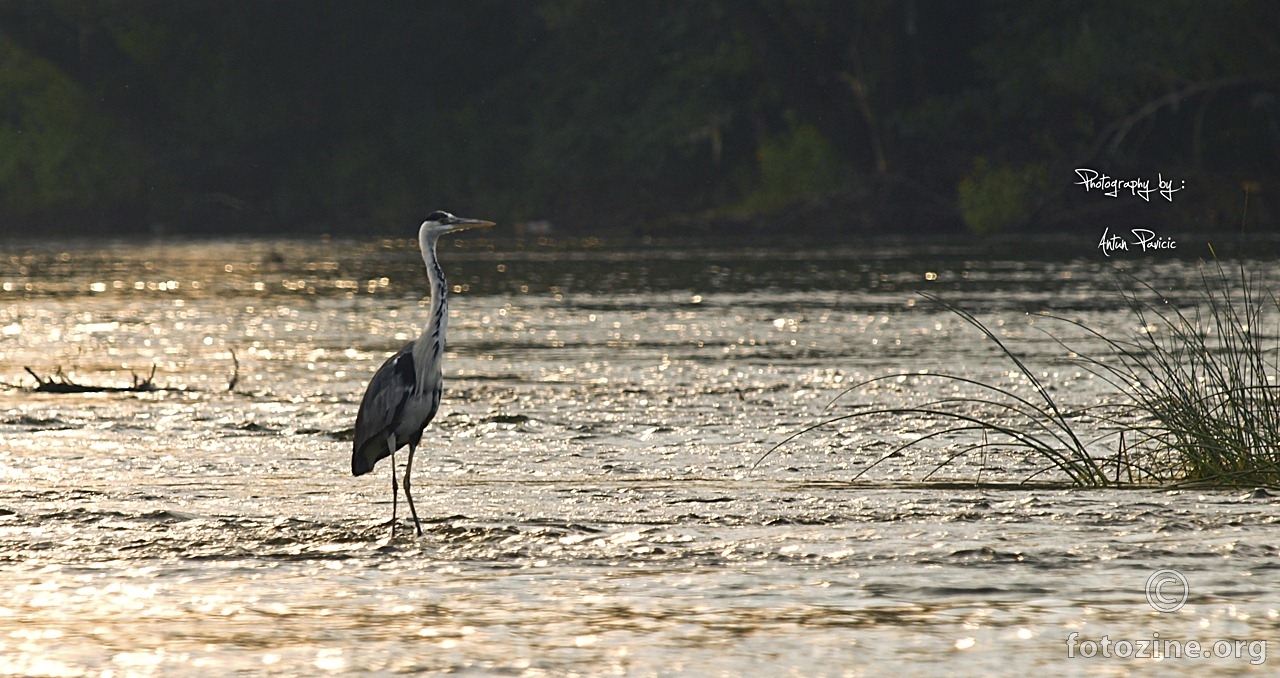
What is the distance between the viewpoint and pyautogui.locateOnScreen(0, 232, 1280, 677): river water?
6.18 meters

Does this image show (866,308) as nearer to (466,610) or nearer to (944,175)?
(466,610)

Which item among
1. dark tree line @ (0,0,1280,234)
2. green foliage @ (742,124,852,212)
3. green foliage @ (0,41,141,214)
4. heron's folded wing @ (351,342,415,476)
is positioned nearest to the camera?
heron's folded wing @ (351,342,415,476)

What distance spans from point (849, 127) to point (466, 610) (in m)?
42.6

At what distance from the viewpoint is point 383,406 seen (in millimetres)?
8836

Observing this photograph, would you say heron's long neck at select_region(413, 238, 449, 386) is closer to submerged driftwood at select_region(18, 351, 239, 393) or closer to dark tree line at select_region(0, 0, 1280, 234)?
submerged driftwood at select_region(18, 351, 239, 393)

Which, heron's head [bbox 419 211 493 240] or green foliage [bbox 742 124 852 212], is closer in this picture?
heron's head [bbox 419 211 493 240]

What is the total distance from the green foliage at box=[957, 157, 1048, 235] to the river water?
81.9 ft

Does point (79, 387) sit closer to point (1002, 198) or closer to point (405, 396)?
point (405, 396)

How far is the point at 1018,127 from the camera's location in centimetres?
4625

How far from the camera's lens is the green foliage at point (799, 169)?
48.9m

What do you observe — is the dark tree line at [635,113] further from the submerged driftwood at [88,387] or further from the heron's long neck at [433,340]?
the heron's long neck at [433,340]

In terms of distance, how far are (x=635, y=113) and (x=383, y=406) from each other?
4613 cm

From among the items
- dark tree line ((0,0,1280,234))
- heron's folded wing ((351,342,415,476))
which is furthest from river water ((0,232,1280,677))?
dark tree line ((0,0,1280,234))
